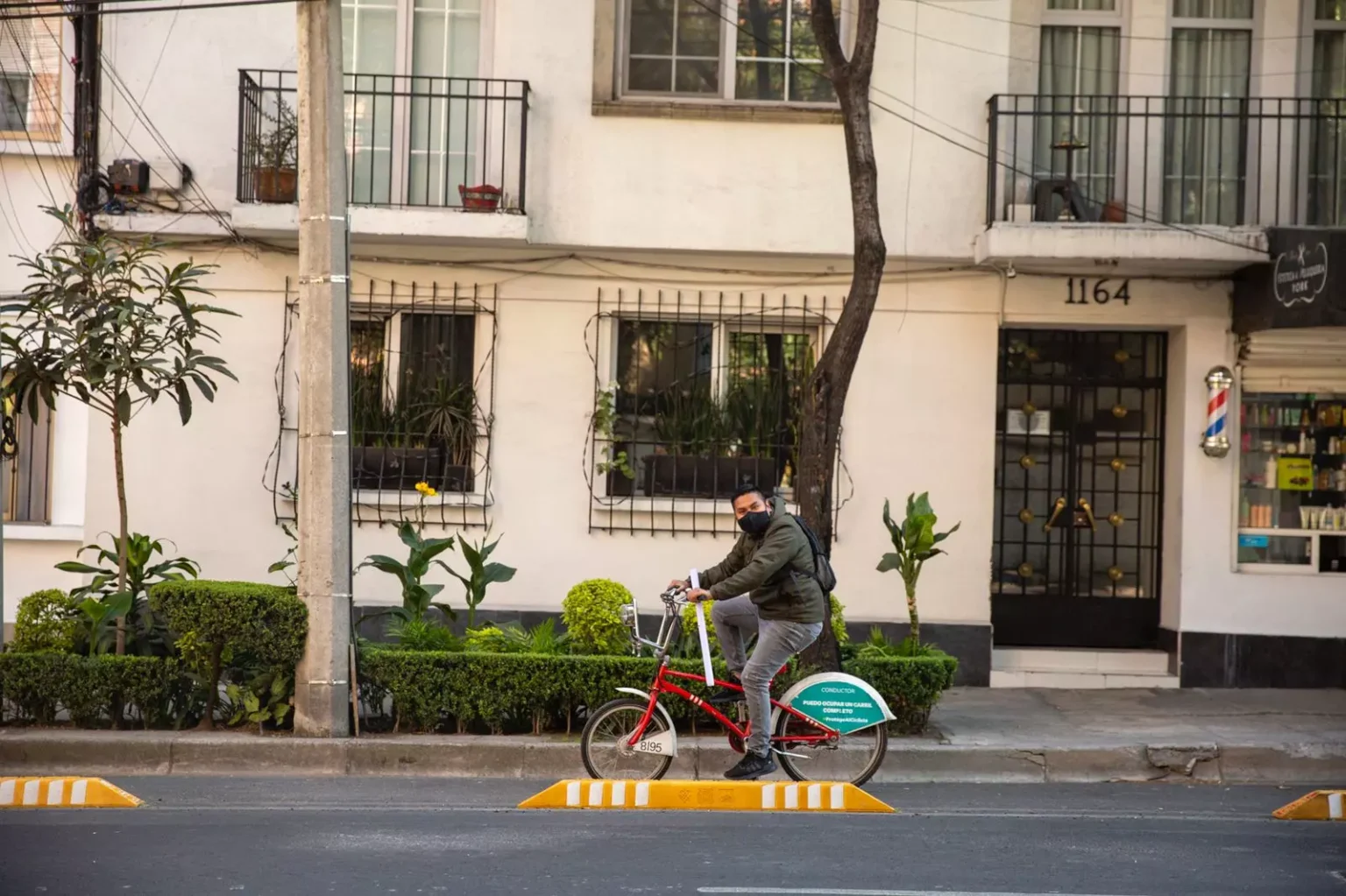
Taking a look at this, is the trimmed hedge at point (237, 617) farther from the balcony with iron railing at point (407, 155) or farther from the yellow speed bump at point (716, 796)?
the balcony with iron railing at point (407, 155)

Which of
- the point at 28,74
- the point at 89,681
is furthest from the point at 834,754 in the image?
the point at 28,74

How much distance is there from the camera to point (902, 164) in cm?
1344

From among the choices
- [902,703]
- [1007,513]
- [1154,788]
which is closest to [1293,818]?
[1154,788]

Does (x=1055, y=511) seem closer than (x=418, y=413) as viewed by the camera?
No

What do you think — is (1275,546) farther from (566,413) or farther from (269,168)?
(269,168)

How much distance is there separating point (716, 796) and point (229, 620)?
3.44 m

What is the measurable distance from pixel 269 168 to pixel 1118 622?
8612 mm

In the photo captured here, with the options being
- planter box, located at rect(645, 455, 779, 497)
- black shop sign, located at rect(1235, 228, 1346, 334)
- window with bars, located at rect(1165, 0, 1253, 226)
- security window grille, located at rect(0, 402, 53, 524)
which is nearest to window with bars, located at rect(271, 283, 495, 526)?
planter box, located at rect(645, 455, 779, 497)

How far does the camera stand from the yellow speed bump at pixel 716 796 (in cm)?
873

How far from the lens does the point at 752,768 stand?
9.16 metres

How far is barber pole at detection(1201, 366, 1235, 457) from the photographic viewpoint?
44.3 ft

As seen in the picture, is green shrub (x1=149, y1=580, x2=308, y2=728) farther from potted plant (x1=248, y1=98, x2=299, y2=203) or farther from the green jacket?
potted plant (x1=248, y1=98, x2=299, y2=203)

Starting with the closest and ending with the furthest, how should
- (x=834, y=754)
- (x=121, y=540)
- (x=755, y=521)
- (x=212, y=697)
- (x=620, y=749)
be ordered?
(x=755, y=521), (x=620, y=749), (x=834, y=754), (x=212, y=697), (x=121, y=540)

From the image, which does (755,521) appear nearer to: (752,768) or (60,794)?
(752,768)
